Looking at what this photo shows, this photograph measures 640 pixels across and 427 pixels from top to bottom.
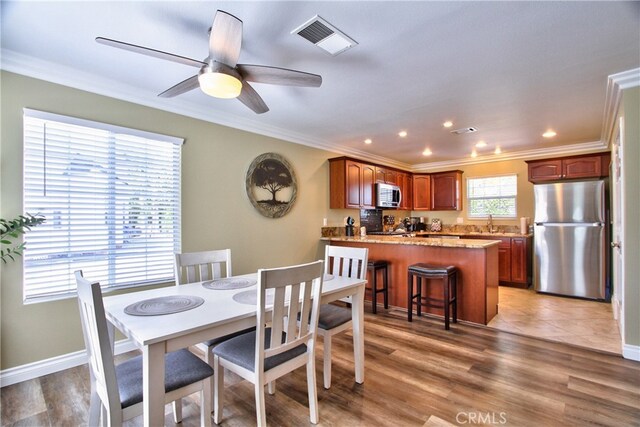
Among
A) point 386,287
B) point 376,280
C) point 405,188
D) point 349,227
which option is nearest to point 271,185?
point 349,227

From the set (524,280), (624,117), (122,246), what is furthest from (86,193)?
(524,280)

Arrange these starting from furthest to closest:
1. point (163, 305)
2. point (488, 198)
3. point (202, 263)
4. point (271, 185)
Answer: point (488, 198) → point (271, 185) → point (202, 263) → point (163, 305)

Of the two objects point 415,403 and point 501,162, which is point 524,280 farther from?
point 415,403

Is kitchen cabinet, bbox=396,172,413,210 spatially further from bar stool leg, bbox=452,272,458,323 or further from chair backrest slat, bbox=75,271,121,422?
chair backrest slat, bbox=75,271,121,422

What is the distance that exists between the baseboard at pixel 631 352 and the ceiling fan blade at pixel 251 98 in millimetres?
3700

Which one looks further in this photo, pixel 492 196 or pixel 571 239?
pixel 492 196

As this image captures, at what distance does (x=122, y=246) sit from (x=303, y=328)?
2104mm

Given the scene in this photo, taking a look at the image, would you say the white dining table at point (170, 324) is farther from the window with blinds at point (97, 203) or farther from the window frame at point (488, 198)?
the window frame at point (488, 198)

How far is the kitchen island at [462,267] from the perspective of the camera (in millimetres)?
3551

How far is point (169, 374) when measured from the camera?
156 centimetres

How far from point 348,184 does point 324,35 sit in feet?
10.0

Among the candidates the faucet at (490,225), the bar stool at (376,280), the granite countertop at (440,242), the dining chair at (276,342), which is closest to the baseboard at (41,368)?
the dining chair at (276,342)

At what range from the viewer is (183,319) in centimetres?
157

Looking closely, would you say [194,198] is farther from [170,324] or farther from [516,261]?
[516,261]
